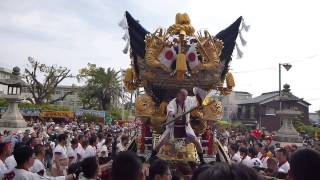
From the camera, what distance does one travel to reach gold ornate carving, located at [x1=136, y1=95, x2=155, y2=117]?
345 inches

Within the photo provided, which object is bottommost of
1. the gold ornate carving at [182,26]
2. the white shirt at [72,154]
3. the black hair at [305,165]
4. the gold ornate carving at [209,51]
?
the white shirt at [72,154]

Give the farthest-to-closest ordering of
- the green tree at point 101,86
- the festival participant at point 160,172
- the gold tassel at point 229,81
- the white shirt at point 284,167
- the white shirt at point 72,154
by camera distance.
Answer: the green tree at point 101,86 → the gold tassel at point 229,81 → the white shirt at point 72,154 → the white shirt at point 284,167 → the festival participant at point 160,172

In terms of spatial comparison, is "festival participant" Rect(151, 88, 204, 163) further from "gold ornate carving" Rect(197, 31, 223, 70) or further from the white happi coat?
"gold ornate carving" Rect(197, 31, 223, 70)

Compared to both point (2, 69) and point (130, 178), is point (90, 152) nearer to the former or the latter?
point (130, 178)

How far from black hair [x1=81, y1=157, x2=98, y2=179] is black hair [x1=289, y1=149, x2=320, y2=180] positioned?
1967 mm

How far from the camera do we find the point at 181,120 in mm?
7668

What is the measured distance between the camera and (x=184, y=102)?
765 centimetres

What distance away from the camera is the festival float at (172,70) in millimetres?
8508

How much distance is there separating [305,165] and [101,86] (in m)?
55.5

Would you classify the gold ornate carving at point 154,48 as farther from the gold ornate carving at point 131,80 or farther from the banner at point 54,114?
the banner at point 54,114

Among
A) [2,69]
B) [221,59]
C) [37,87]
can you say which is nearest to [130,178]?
[221,59]

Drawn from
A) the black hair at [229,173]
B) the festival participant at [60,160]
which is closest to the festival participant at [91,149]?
the festival participant at [60,160]

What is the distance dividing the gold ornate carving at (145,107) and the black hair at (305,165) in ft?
20.0

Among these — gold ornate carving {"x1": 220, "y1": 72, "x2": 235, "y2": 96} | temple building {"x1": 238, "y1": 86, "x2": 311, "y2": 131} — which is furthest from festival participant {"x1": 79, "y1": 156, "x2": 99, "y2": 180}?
temple building {"x1": 238, "y1": 86, "x2": 311, "y2": 131}
